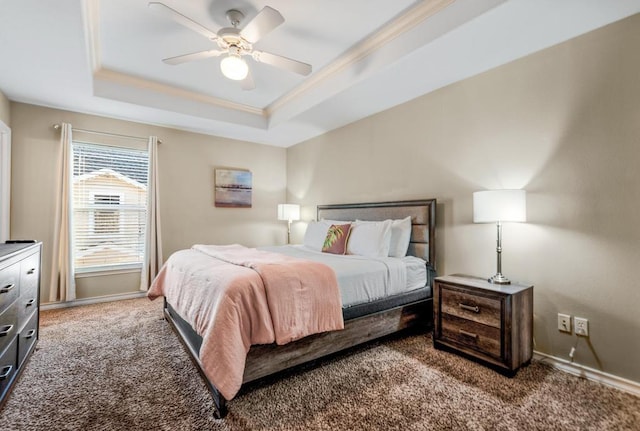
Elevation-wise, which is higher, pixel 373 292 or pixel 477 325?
pixel 373 292

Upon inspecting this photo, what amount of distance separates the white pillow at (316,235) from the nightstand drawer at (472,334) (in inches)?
65.9

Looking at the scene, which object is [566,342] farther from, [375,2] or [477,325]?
[375,2]

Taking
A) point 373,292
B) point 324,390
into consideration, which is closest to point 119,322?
point 324,390

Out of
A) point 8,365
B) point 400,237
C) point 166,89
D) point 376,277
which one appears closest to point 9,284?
point 8,365

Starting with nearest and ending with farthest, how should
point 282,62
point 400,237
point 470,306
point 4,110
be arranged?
1. point 470,306
2. point 282,62
3. point 400,237
4. point 4,110

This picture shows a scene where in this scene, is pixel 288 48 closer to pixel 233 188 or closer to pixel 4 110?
pixel 233 188

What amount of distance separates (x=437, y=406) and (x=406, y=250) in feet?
4.89

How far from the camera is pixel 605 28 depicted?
2029 millimetres

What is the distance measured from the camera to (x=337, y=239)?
3332 mm

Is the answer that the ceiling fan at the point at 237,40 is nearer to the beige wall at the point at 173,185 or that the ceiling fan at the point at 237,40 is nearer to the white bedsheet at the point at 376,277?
the white bedsheet at the point at 376,277

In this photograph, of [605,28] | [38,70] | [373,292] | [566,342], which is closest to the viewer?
[605,28]

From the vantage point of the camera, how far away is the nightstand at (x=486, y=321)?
2051 mm

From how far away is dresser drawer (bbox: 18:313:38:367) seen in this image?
1987 millimetres

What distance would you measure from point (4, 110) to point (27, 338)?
2577 mm
